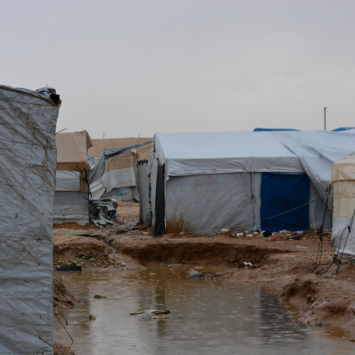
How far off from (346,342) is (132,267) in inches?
259

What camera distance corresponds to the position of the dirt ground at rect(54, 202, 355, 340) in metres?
6.84

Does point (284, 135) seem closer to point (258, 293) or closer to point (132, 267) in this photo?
point (132, 267)

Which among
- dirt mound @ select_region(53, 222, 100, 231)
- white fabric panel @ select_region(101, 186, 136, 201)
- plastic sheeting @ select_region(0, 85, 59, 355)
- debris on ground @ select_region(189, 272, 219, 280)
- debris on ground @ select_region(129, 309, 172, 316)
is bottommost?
white fabric panel @ select_region(101, 186, 136, 201)

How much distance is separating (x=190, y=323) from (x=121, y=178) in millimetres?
23488

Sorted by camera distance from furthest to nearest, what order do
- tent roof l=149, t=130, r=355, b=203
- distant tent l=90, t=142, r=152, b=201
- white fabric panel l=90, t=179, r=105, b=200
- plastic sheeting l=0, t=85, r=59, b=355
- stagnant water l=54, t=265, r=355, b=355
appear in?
white fabric panel l=90, t=179, r=105, b=200 < distant tent l=90, t=142, r=152, b=201 < tent roof l=149, t=130, r=355, b=203 < stagnant water l=54, t=265, r=355, b=355 < plastic sheeting l=0, t=85, r=59, b=355

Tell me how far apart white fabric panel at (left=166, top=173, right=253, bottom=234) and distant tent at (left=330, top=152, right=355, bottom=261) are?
17.2ft

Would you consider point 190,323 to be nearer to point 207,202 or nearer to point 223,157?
point 207,202

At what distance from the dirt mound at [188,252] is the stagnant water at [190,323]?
242cm

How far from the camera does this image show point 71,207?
16891mm

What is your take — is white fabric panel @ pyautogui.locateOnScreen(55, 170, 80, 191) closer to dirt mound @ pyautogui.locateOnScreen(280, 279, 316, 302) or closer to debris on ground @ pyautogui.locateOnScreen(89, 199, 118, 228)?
debris on ground @ pyautogui.locateOnScreen(89, 199, 118, 228)

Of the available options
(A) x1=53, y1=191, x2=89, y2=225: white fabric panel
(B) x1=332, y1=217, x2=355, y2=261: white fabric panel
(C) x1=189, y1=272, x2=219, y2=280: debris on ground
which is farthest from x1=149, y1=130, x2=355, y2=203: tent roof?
(B) x1=332, y1=217, x2=355, y2=261: white fabric panel

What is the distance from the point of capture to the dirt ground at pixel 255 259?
6.84 meters

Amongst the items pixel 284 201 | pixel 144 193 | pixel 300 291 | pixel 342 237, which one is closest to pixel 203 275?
pixel 300 291

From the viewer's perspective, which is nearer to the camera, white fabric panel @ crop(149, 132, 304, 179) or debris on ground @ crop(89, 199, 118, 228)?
white fabric panel @ crop(149, 132, 304, 179)
